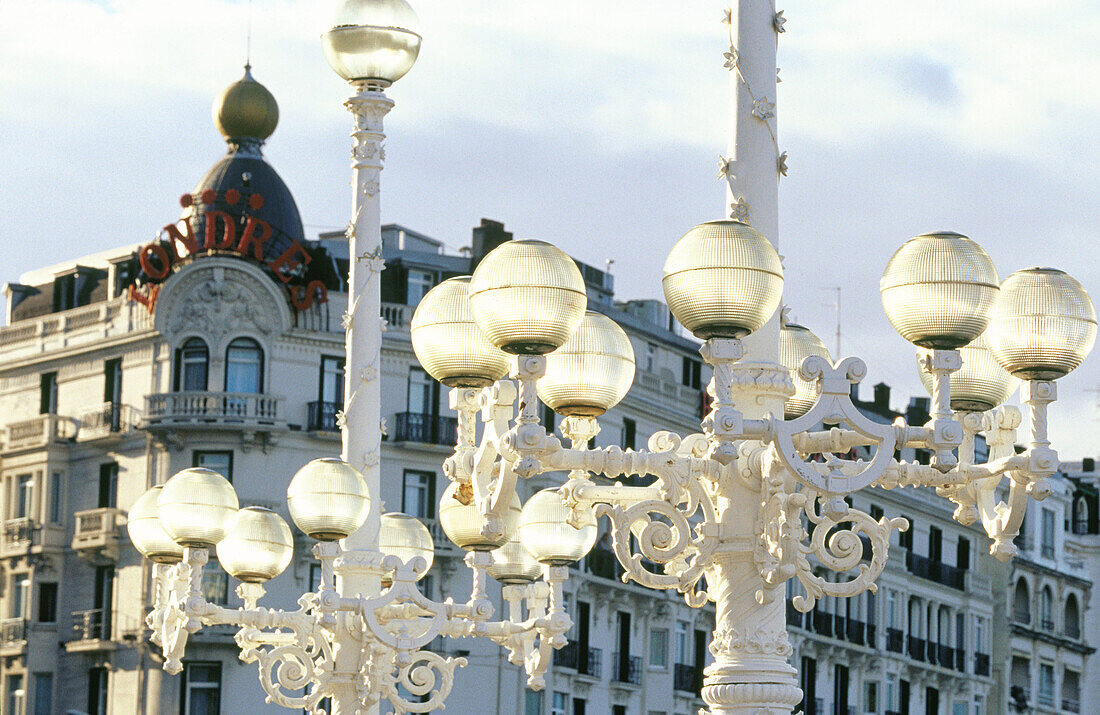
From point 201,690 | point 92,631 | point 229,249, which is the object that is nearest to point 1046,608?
point 229,249

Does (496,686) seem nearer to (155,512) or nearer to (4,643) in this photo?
(4,643)

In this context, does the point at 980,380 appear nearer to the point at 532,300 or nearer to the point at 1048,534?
the point at 532,300

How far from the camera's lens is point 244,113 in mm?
54812

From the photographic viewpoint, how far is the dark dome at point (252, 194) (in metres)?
53.4

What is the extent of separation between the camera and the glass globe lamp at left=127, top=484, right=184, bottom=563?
14.6m

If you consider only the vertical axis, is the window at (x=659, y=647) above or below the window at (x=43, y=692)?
above

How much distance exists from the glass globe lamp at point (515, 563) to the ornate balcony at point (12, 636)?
40764 mm

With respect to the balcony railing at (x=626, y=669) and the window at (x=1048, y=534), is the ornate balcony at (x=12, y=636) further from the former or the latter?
the window at (x=1048, y=534)

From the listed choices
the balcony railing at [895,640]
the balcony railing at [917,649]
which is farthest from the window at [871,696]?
the balcony railing at [917,649]

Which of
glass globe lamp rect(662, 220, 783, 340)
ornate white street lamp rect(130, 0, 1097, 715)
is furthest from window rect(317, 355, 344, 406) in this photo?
glass globe lamp rect(662, 220, 783, 340)

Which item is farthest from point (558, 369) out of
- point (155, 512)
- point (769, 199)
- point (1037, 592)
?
point (1037, 592)

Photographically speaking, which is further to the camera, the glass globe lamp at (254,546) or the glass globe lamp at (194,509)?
the glass globe lamp at (254,546)

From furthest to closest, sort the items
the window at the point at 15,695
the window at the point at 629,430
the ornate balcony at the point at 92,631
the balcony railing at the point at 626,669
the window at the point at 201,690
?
the window at the point at 629,430 → the balcony railing at the point at 626,669 → the window at the point at 15,695 → the ornate balcony at the point at 92,631 → the window at the point at 201,690

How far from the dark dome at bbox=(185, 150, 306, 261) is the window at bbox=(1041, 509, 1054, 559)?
1296 inches
